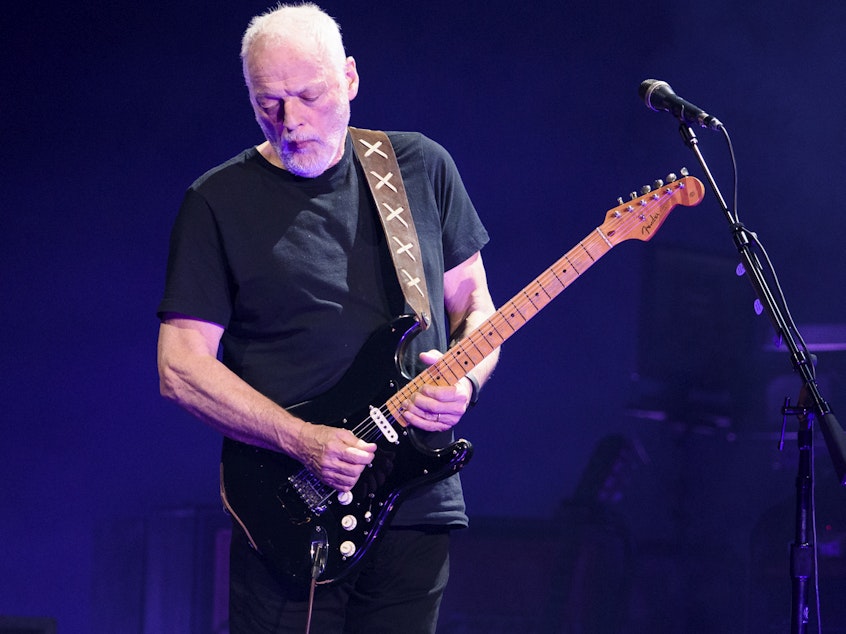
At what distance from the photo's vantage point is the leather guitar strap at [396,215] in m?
2.38

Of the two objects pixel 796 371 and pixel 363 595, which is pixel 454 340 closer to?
pixel 363 595

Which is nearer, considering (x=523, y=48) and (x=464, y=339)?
(x=464, y=339)

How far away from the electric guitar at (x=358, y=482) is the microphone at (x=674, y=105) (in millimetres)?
843

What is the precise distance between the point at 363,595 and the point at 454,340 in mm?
705

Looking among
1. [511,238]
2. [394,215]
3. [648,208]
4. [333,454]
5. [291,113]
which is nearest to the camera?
[333,454]

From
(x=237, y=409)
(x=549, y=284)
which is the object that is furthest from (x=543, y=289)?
(x=237, y=409)

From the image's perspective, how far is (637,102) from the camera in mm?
4273

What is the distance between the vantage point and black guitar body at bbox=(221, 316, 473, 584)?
2283mm

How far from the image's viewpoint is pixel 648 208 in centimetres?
256

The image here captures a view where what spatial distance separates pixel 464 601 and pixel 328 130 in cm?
240

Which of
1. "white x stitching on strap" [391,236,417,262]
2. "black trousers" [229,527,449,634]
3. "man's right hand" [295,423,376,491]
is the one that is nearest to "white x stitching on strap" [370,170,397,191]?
"white x stitching on strap" [391,236,417,262]

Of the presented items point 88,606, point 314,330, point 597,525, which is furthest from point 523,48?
point 88,606

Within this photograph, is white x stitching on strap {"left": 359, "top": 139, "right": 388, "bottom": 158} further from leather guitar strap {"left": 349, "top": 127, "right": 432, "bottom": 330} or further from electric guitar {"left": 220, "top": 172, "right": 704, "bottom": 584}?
electric guitar {"left": 220, "top": 172, "right": 704, "bottom": 584}

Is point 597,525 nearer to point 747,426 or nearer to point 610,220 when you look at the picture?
point 747,426
